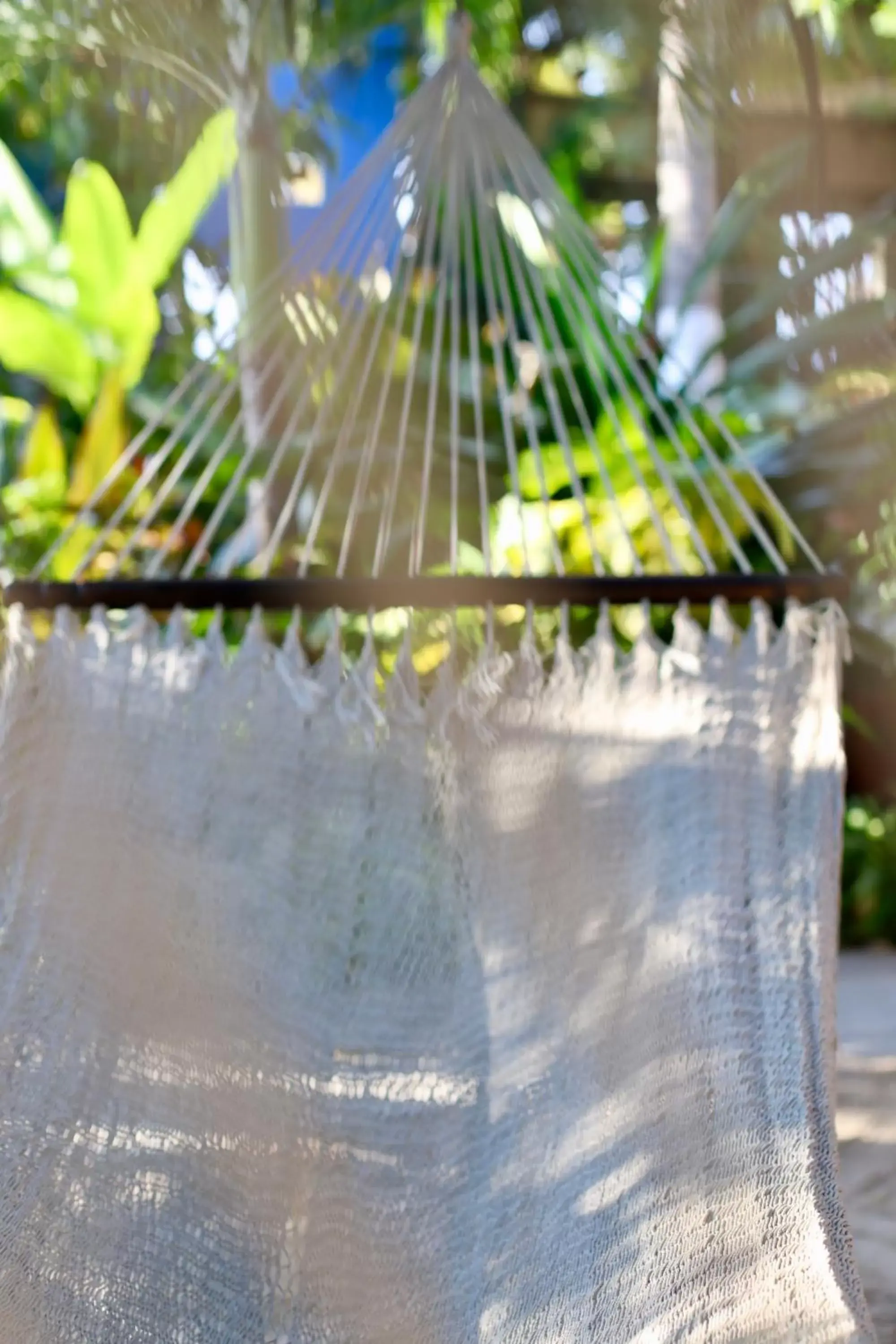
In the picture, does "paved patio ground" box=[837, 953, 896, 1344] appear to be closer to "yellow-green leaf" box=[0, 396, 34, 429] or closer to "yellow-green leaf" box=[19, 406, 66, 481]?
"yellow-green leaf" box=[19, 406, 66, 481]

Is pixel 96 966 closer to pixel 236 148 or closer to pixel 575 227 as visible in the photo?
pixel 575 227

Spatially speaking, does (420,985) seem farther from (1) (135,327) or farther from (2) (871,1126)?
(1) (135,327)

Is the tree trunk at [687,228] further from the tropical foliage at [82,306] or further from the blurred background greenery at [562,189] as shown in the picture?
the tropical foliage at [82,306]

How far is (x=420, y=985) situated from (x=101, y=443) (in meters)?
1.65

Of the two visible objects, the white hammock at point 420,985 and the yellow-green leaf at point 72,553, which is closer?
the white hammock at point 420,985

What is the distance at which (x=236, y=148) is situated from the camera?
1.94 metres

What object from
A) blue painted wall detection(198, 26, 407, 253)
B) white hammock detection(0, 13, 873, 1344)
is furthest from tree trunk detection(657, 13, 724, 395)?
white hammock detection(0, 13, 873, 1344)

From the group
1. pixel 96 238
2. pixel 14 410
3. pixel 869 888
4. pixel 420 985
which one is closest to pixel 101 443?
pixel 96 238

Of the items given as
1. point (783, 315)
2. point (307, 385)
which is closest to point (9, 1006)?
point (307, 385)

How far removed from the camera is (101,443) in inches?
95.1

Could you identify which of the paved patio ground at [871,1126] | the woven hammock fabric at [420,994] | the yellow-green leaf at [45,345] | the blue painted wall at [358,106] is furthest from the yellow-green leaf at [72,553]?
the paved patio ground at [871,1126]

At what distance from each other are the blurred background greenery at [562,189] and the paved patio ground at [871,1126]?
57cm

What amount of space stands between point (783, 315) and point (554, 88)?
9.29 feet

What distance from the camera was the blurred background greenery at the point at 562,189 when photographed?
171 centimetres
